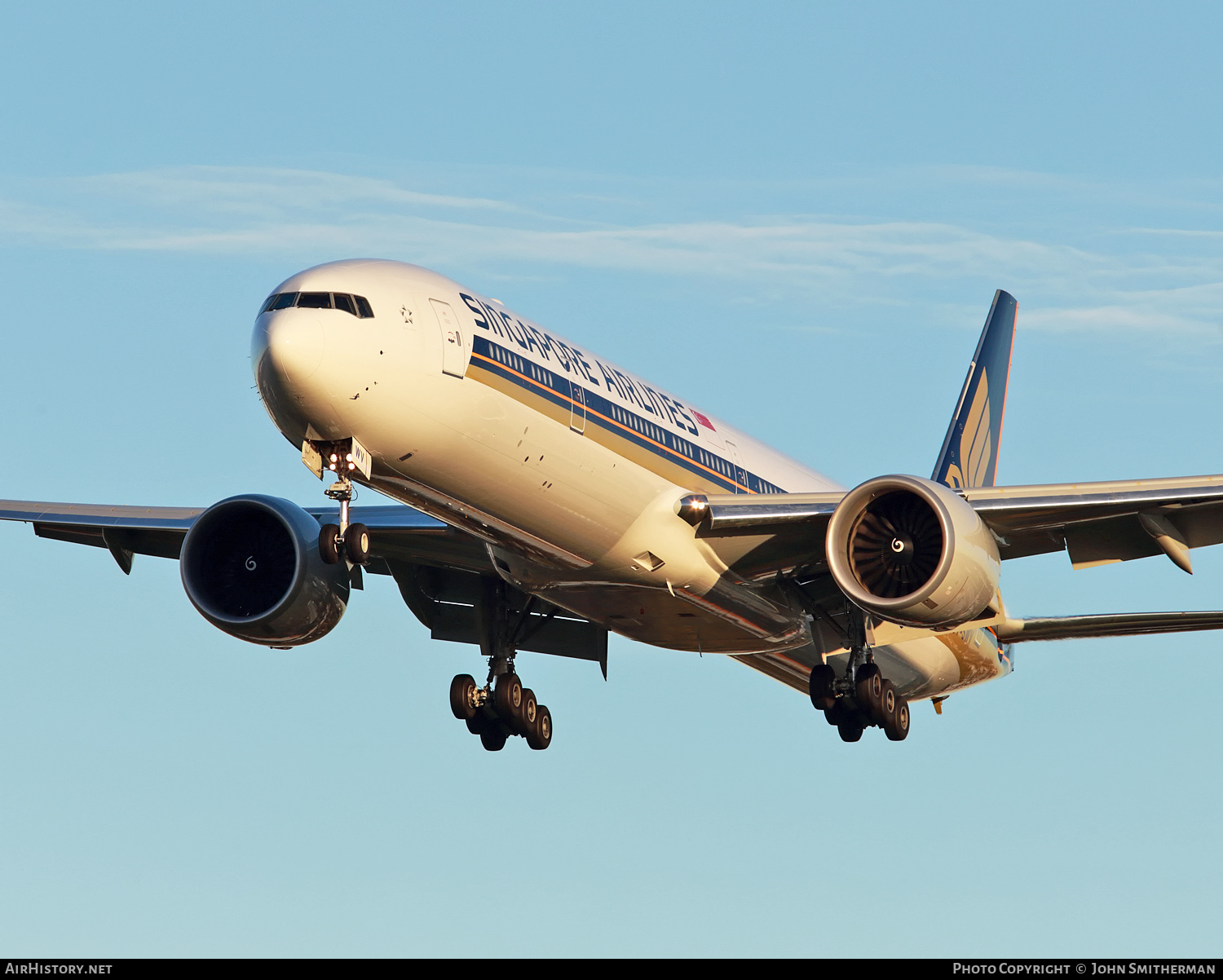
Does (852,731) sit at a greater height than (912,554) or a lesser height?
lesser

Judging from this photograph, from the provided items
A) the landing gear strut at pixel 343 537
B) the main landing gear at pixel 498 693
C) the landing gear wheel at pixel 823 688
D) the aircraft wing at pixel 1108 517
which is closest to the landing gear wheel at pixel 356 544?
the landing gear strut at pixel 343 537

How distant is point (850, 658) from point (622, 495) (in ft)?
22.5

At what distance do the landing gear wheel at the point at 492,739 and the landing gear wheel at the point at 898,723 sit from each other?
6831 mm

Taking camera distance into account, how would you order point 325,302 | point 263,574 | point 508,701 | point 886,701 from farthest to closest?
point 508,701 → point 263,574 → point 886,701 → point 325,302

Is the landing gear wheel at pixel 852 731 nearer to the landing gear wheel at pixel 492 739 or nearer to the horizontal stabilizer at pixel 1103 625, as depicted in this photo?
the horizontal stabilizer at pixel 1103 625

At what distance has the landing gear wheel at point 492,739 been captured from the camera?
109 ft

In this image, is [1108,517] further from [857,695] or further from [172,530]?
[172,530]

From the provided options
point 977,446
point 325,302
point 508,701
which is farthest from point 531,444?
point 977,446

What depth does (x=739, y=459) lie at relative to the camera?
3216cm

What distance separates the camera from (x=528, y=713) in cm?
3316

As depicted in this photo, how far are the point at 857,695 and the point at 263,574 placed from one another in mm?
10621

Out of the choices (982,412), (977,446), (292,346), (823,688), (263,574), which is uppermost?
(982,412)

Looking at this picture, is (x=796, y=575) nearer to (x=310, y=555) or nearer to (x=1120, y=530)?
(x=1120, y=530)

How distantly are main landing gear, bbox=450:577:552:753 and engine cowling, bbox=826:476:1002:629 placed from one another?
723 centimetres
